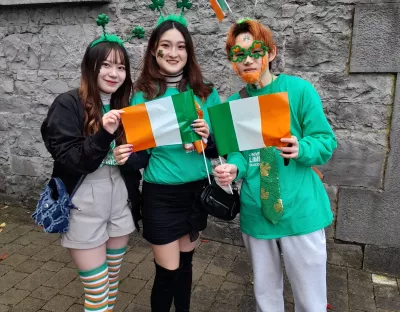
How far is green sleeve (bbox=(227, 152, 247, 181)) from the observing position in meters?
1.98

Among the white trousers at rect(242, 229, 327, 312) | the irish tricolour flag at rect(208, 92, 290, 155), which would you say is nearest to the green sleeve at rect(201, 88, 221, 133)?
the irish tricolour flag at rect(208, 92, 290, 155)

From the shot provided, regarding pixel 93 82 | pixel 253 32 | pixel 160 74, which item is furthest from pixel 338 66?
pixel 93 82

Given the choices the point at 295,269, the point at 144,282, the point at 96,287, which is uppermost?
the point at 295,269

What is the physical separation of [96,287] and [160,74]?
4.09 ft

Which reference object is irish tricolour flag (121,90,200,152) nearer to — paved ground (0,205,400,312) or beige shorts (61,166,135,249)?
beige shorts (61,166,135,249)

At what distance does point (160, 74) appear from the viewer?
2.23 metres

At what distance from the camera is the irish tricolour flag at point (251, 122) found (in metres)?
1.76

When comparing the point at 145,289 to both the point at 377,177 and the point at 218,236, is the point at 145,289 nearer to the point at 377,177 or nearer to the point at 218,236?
the point at 218,236

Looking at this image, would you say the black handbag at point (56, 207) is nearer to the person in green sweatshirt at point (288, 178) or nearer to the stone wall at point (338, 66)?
the person in green sweatshirt at point (288, 178)

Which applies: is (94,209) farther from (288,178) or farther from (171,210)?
(288,178)

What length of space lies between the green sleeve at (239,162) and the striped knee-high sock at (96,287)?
36.0 inches

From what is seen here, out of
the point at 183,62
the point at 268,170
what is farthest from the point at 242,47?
the point at 268,170

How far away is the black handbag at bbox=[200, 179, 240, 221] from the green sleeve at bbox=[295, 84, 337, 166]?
448mm

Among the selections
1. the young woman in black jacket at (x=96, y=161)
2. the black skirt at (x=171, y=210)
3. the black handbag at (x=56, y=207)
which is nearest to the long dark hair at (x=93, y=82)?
the young woman in black jacket at (x=96, y=161)
